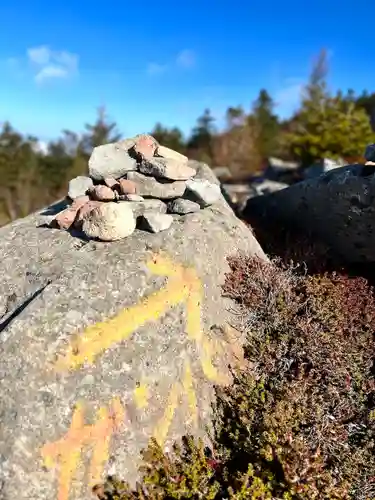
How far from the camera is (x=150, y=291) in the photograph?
4551mm

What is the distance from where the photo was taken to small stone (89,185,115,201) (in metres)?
5.61

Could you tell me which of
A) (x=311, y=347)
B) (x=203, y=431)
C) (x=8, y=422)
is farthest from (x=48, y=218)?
(x=311, y=347)

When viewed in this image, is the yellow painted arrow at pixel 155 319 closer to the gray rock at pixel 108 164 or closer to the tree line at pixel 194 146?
the gray rock at pixel 108 164

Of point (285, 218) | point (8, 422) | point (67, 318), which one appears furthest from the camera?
point (285, 218)

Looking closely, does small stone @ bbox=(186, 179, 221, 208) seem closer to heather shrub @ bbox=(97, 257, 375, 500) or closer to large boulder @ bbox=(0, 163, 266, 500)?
large boulder @ bbox=(0, 163, 266, 500)

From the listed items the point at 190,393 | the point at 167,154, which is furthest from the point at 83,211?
the point at 190,393

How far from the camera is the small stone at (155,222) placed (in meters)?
5.11

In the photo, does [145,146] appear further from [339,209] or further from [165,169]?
[339,209]

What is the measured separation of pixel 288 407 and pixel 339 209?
3820 mm

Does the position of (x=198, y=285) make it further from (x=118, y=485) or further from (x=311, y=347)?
(x=118, y=485)

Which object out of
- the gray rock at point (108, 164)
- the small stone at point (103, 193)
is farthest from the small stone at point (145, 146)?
the small stone at point (103, 193)

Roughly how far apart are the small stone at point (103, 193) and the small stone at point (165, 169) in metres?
0.69

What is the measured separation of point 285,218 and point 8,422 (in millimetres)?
6308

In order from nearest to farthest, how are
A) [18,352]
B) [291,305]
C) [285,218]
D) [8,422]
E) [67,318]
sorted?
[8,422]
[18,352]
[67,318]
[291,305]
[285,218]
